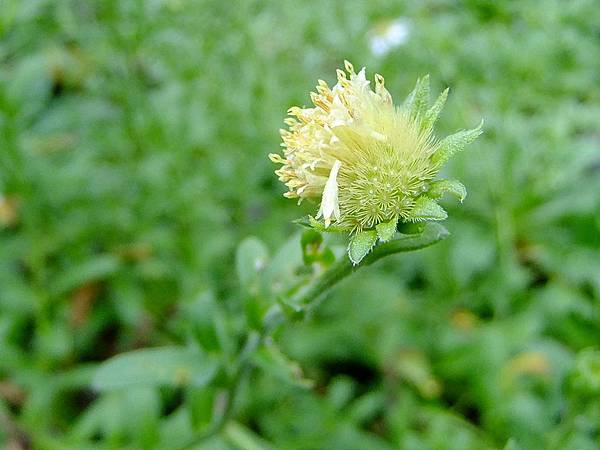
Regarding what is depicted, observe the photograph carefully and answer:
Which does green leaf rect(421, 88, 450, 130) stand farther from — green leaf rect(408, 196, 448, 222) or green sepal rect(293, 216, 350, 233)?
green sepal rect(293, 216, 350, 233)

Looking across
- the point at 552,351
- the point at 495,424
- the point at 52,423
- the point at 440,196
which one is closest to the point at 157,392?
the point at 52,423

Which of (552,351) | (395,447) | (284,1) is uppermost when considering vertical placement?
(284,1)

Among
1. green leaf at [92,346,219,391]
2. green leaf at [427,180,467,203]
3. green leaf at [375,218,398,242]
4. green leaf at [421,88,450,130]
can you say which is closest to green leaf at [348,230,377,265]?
green leaf at [375,218,398,242]

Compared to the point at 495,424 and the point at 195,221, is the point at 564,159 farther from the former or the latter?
the point at 195,221

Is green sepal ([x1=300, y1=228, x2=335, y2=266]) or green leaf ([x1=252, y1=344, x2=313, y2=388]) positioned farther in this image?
green leaf ([x1=252, y1=344, x2=313, y2=388])

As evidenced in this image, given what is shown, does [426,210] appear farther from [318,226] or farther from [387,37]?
[387,37]

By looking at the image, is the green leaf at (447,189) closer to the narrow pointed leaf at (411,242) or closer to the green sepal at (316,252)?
the narrow pointed leaf at (411,242)

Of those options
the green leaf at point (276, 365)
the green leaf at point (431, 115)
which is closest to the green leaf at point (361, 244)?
the green leaf at point (431, 115)
